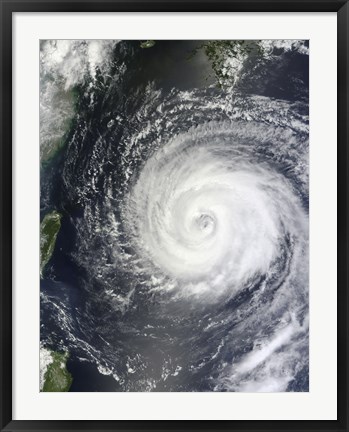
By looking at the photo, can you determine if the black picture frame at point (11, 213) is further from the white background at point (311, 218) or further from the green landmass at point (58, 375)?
the green landmass at point (58, 375)

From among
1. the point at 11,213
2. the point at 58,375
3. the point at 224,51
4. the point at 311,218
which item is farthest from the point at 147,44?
the point at 58,375

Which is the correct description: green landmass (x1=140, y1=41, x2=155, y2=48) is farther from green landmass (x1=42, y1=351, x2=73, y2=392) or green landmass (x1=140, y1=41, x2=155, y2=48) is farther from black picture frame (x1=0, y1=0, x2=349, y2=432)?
green landmass (x1=42, y1=351, x2=73, y2=392)

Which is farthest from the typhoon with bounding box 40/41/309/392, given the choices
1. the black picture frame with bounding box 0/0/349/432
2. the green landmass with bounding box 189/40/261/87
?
the black picture frame with bounding box 0/0/349/432

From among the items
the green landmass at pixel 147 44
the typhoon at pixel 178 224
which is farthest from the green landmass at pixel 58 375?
the green landmass at pixel 147 44

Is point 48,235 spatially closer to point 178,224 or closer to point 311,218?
point 178,224

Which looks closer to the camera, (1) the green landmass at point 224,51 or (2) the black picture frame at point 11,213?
(2) the black picture frame at point 11,213
